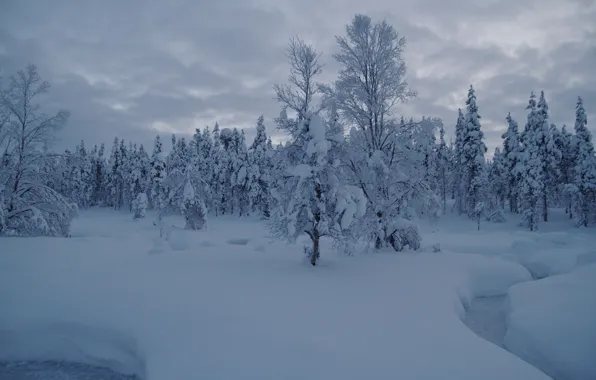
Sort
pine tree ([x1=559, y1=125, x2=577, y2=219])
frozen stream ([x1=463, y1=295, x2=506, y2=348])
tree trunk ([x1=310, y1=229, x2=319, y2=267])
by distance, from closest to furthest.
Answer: frozen stream ([x1=463, y1=295, x2=506, y2=348]) → tree trunk ([x1=310, y1=229, x2=319, y2=267]) → pine tree ([x1=559, y1=125, x2=577, y2=219])

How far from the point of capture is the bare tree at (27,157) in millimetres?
17547

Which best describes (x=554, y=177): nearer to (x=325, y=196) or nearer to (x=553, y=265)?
(x=553, y=265)

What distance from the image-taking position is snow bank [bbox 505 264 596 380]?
22.2 ft

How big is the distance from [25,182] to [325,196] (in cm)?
1635

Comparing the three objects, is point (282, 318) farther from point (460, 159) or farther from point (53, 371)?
point (460, 159)

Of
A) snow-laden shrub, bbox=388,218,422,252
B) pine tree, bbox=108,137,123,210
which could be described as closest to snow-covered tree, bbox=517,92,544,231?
snow-laden shrub, bbox=388,218,422,252

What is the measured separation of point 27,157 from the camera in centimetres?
1802

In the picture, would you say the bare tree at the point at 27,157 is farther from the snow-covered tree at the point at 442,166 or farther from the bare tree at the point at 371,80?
the snow-covered tree at the point at 442,166

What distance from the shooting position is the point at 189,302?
8.71 m

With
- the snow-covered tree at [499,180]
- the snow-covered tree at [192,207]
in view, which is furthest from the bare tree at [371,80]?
the snow-covered tree at [499,180]

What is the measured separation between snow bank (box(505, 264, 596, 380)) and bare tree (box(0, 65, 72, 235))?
68.2 ft

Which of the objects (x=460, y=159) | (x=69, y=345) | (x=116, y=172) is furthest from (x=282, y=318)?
(x=116, y=172)

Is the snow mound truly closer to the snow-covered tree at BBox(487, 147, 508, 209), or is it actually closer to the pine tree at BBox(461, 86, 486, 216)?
the pine tree at BBox(461, 86, 486, 216)

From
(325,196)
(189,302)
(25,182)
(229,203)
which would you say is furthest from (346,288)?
(229,203)
